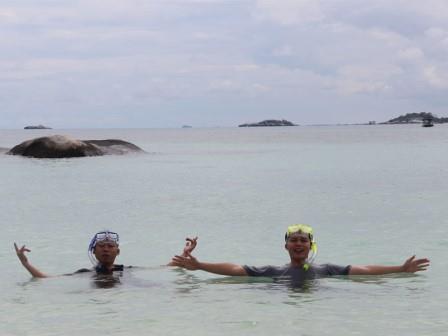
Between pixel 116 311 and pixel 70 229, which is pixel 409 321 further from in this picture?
pixel 70 229

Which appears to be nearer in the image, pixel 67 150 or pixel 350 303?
pixel 350 303

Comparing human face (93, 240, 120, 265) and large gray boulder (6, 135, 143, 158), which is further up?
large gray boulder (6, 135, 143, 158)

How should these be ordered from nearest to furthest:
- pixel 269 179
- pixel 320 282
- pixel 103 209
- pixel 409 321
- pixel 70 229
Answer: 1. pixel 409 321
2. pixel 320 282
3. pixel 70 229
4. pixel 103 209
5. pixel 269 179

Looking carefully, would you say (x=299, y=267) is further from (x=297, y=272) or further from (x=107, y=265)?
(x=107, y=265)

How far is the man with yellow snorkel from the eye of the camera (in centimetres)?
1247

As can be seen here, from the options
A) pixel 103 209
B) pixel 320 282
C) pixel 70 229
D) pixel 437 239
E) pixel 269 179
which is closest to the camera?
pixel 320 282

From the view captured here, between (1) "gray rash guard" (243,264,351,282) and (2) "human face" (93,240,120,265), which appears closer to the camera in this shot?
(1) "gray rash guard" (243,264,351,282)

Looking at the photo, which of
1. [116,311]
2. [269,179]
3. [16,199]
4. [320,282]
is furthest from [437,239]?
[269,179]

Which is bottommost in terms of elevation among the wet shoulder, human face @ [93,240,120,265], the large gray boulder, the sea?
the sea

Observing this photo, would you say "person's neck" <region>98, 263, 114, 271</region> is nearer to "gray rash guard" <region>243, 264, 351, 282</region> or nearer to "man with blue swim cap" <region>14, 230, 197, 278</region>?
"man with blue swim cap" <region>14, 230, 197, 278</region>

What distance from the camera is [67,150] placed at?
194ft

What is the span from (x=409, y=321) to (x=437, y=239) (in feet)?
30.1

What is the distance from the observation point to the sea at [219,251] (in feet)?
37.4

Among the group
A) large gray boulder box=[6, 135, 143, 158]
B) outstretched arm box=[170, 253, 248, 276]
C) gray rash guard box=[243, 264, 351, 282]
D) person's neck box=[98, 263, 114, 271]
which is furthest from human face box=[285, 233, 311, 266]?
large gray boulder box=[6, 135, 143, 158]
